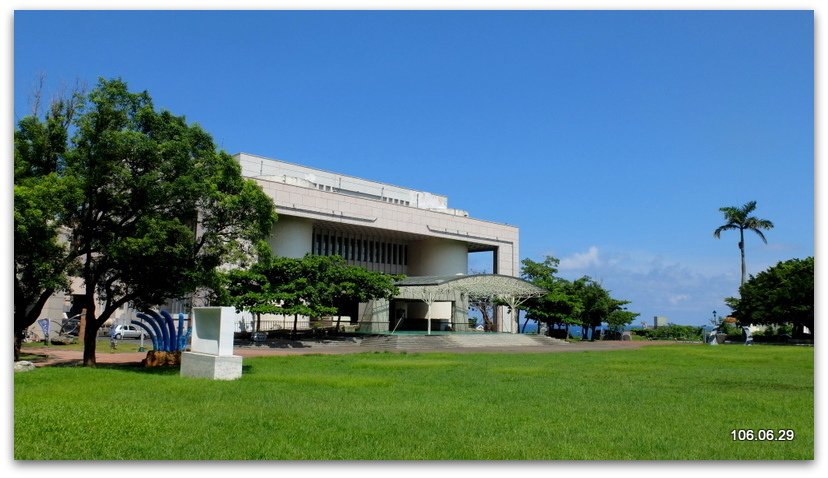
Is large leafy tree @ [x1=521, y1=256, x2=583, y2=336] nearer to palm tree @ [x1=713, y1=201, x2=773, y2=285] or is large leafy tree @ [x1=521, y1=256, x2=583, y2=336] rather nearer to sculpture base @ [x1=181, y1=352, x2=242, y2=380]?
palm tree @ [x1=713, y1=201, x2=773, y2=285]

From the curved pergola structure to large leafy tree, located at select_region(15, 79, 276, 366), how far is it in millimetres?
21602

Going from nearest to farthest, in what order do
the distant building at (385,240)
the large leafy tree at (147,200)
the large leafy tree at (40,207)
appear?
the large leafy tree at (40,207) < the large leafy tree at (147,200) < the distant building at (385,240)

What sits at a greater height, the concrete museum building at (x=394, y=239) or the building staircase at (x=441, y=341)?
the concrete museum building at (x=394, y=239)

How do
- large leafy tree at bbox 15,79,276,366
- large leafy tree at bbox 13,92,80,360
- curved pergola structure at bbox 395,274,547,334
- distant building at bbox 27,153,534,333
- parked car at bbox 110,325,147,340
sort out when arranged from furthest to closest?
distant building at bbox 27,153,534,333, curved pergola structure at bbox 395,274,547,334, parked car at bbox 110,325,147,340, large leafy tree at bbox 15,79,276,366, large leafy tree at bbox 13,92,80,360

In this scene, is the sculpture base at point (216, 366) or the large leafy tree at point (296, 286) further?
the large leafy tree at point (296, 286)

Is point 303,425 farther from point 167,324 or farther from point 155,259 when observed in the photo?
point 167,324

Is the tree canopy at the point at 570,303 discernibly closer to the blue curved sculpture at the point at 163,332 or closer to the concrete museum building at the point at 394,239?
the concrete museum building at the point at 394,239

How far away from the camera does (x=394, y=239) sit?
53.8 metres

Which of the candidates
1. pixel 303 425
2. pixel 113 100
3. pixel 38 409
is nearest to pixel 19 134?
pixel 113 100

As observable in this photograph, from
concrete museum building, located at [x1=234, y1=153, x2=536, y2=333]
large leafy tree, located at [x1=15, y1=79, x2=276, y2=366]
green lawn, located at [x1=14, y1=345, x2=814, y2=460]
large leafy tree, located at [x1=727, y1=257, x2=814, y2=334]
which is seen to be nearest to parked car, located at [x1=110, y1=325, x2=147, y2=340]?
concrete museum building, located at [x1=234, y1=153, x2=536, y2=333]

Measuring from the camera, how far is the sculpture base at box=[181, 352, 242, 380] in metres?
14.2

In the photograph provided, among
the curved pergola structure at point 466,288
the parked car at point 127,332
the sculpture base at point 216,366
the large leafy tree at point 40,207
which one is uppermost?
the large leafy tree at point 40,207

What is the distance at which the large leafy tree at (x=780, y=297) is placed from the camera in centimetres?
3700

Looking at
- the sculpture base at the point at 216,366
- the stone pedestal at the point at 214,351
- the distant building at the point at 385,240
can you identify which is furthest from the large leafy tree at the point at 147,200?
the distant building at the point at 385,240
